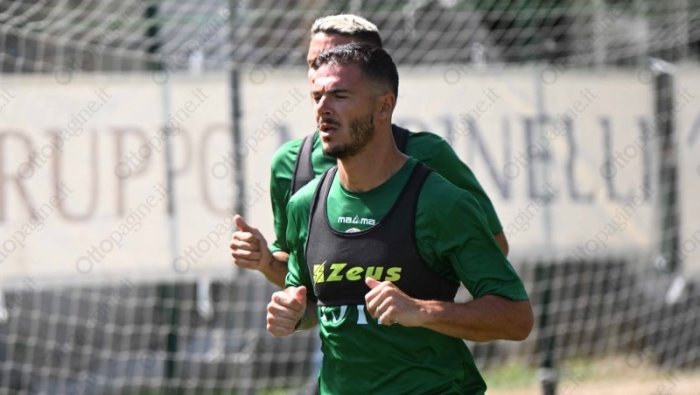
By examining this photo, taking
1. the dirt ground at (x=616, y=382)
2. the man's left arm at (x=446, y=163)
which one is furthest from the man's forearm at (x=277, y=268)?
the dirt ground at (x=616, y=382)

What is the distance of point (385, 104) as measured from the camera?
3273 millimetres

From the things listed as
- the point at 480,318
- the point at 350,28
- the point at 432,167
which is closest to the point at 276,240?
the point at 432,167

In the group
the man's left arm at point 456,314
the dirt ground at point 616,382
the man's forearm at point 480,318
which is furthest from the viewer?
the dirt ground at point 616,382

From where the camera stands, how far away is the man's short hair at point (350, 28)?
157 inches

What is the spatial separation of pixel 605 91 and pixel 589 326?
1.99 meters

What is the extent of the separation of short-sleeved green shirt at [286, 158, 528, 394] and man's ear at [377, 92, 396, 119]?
0.15 m

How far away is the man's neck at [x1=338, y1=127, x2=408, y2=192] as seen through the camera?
128 inches

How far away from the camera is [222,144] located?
693 centimetres

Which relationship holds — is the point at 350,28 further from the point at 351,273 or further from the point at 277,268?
the point at 351,273

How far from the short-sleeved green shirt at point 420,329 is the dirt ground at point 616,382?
459cm

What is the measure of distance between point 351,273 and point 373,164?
30cm

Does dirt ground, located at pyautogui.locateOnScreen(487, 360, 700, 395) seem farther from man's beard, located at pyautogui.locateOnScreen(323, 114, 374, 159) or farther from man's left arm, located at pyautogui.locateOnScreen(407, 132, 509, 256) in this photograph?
man's beard, located at pyautogui.locateOnScreen(323, 114, 374, 159)

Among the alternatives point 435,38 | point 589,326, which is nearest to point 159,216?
point 435,38

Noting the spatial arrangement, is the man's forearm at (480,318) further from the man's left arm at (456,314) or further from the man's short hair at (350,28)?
the man's short hair at (350,28)
